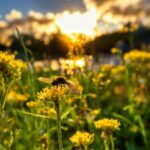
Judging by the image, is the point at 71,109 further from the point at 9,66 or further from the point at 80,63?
the point at 80,63

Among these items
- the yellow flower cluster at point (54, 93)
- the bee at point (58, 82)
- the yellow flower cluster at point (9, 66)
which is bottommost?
the yellow flower cluster at point (54, 93)

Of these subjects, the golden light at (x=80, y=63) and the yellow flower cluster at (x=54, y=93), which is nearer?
the yellow flower cluster at (x=54, y=93)

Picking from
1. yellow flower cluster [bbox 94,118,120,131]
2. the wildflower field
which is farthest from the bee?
yellow flower cluster [bbox 94,118,120,131]

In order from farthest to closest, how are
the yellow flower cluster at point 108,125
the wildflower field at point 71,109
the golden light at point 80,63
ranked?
the golden light at point 80,63
the yellow flower cluster at point 108,125
the wildflower field at point 71,109

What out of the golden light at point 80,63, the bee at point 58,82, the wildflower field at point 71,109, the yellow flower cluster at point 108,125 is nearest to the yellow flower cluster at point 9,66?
the wildflower field at point 71,109

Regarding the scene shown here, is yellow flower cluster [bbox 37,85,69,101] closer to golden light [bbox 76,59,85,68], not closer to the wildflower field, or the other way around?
the wildflower field

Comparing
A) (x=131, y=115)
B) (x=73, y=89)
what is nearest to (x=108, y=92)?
(x=131, y=115)

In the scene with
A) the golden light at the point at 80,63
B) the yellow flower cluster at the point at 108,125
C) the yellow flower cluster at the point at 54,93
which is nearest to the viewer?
the yellow flower cluster at the point at 54,93

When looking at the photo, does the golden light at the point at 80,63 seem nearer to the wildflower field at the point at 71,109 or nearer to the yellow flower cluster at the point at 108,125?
the wildflower field at the point at 71,109

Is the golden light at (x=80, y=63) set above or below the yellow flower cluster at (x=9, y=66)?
above
